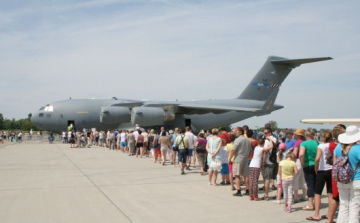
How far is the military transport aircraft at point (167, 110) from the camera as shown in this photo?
80.0 ft

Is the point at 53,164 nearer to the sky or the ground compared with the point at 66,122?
nearer to the ground

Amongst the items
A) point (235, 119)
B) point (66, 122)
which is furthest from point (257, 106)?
point (66, 122)

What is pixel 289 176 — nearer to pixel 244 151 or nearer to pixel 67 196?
pixel 244 151

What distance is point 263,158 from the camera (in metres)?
8.37

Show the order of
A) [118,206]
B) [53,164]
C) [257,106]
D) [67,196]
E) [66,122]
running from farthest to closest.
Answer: [257,106] → [66,122] → [53,164] → [67,196] → [118,206]

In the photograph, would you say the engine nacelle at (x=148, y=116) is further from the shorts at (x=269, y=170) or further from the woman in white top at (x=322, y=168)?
the woman in white top at (x=322, y=168)

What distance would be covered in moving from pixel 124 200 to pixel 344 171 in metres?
4.39

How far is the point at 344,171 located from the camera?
206 inches

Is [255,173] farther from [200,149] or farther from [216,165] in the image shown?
[200,149]

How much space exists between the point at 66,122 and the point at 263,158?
20986 millimetres

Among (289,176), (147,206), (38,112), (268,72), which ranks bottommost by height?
(147,206)

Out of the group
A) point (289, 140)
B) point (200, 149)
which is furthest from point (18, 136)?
point (289, 140)

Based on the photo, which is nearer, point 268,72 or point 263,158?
point 263,158

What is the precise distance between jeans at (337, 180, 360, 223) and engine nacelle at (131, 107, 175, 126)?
1884 cm
